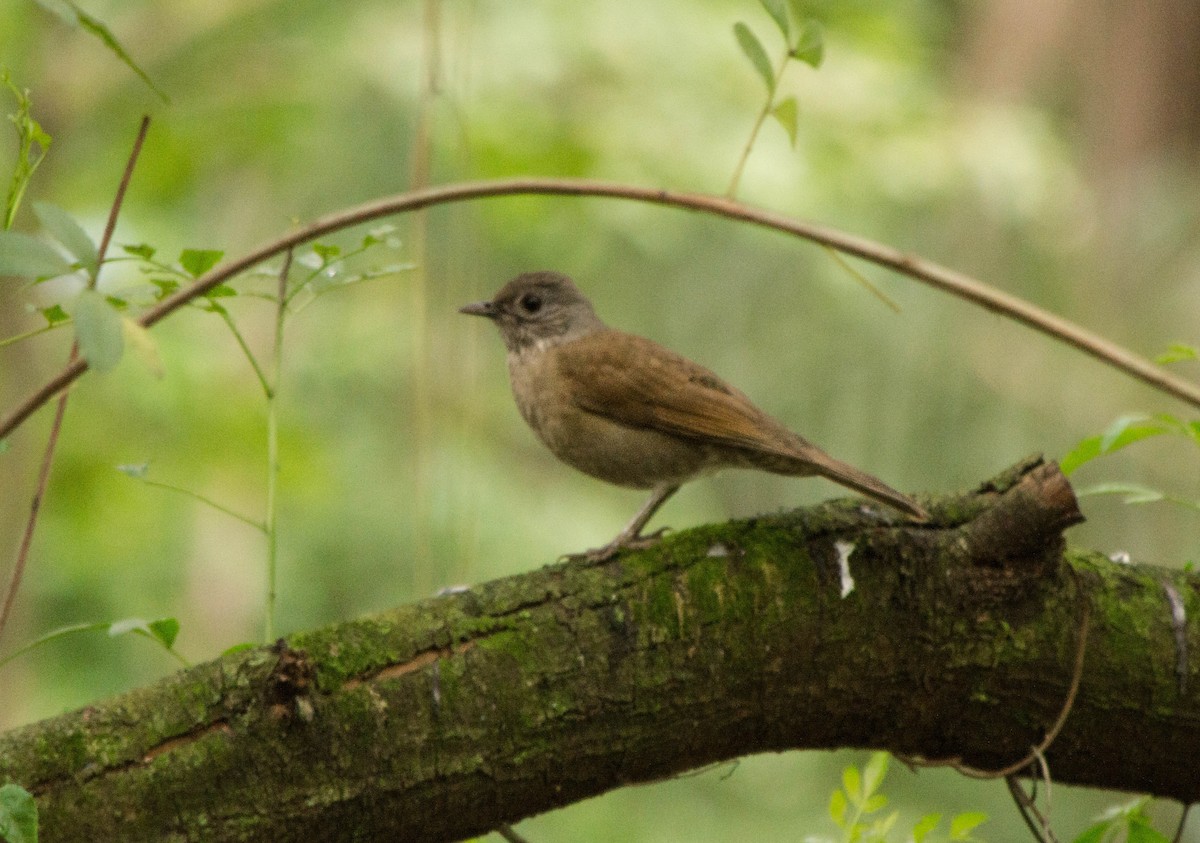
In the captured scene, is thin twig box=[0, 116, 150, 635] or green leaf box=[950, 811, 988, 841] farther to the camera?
green leaf box=[950, 811, 988, 841]

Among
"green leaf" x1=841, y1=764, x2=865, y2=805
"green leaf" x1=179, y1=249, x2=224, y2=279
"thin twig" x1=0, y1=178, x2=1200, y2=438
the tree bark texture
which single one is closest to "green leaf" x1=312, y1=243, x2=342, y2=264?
"green leaf" x1=179, y1=249, x2=224, y2=279

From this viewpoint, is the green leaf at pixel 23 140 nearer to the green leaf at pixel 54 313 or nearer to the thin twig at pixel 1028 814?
the green leaf at pixel 54 313

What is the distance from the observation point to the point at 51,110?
6.88 m

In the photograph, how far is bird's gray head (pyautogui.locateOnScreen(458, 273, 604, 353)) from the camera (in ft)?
15.0

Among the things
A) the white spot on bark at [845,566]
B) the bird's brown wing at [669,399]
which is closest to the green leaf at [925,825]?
the white spot on bark at [845,566]

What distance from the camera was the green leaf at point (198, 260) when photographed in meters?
2.33

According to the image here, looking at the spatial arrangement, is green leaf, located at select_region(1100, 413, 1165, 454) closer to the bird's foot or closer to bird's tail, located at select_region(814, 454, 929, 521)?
bird's tail, located at select_region(814, 454, 929, 521)

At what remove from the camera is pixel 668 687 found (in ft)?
8.82

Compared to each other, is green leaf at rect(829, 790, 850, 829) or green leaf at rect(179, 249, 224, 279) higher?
green leaf at rect(179, 249, 224, 279)

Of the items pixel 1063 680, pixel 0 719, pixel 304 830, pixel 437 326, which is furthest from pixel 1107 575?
pixel 0 719

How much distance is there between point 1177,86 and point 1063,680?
6.21m

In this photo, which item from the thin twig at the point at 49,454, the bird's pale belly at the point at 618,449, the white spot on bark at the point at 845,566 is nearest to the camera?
the thin twig at the point at 49,454

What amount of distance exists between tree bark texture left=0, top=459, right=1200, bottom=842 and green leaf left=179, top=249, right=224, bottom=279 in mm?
686

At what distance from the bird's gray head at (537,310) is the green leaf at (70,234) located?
2.84 metres
